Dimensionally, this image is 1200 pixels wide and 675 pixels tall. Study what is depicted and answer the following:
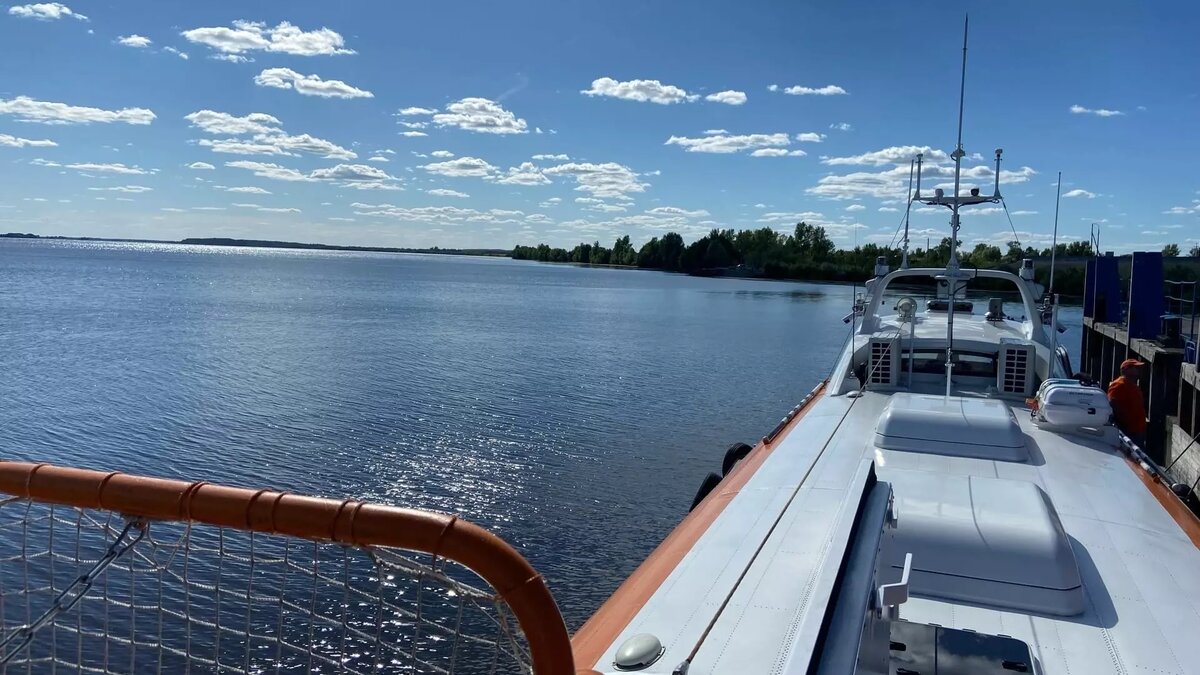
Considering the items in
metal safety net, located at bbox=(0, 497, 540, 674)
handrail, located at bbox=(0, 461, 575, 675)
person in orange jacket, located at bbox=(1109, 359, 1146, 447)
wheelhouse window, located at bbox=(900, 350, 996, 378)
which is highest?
handrail, located at bbox=(0, 461, 575, 675)

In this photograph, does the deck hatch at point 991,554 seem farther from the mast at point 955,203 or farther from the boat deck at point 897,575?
the mast at point 955,203

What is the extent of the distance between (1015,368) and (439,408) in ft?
47.5

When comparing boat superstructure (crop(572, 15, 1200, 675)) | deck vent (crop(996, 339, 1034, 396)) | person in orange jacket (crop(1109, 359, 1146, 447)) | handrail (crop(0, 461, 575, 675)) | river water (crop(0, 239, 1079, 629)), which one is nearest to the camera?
handrail (crop(0, 461, 575, 675))

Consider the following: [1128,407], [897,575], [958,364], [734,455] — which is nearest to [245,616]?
[897,575]

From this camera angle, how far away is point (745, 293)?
3391 inches

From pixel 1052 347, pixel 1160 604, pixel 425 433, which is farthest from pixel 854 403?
pixel 425 433

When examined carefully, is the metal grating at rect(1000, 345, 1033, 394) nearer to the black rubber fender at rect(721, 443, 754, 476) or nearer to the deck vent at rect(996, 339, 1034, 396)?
the deck vent at rect(996, 339, 1034, 396)

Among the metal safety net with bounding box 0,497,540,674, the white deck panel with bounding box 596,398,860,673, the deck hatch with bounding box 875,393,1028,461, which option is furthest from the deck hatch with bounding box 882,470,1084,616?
the metal safety net with bounding box 0,497,540,674

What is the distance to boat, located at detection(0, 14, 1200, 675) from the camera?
105 inches

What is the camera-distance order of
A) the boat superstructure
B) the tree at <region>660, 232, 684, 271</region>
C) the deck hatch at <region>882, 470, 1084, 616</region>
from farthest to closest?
the tree at <region>660, 232, 684, 271</region> < the deck hatch at <region>882, 470, 1084, 616</region> < the boat superstructure

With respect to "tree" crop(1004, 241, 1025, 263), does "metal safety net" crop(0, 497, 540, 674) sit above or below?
below

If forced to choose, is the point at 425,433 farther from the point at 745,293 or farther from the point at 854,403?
the point at 745,293

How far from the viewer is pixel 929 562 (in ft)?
19.3

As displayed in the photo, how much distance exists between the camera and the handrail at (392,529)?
2.28 metres
